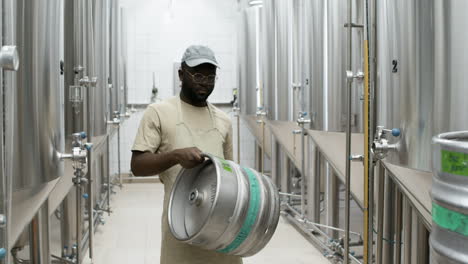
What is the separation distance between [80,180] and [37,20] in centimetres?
127

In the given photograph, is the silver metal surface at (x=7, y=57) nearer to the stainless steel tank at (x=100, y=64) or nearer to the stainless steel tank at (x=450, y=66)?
the stainless steel tank at (x=450, y=66)

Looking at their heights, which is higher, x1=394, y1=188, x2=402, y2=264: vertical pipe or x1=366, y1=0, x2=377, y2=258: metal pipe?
x1=366, y1=0, x2=377, y2=258: metal pipe

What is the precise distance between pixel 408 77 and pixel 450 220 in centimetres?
98

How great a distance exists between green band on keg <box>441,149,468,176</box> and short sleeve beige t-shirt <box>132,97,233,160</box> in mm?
1209

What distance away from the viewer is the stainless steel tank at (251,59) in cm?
588

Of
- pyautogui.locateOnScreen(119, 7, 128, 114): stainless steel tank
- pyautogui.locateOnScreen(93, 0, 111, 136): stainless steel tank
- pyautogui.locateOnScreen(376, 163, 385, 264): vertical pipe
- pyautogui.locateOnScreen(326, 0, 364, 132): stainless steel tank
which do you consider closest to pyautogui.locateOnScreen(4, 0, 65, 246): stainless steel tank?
pyautogui.locateOnScreen(376, 163, 385, 264): vertical pipe

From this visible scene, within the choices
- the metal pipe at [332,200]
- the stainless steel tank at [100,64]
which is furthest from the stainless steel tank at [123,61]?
the metal pipe at [332,200]

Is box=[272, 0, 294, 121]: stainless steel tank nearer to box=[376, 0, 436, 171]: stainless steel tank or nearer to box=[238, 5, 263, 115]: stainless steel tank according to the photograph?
box=[238, 5, 263, 115]: stainless steel tank

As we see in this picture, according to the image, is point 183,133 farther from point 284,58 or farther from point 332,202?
point 284,58

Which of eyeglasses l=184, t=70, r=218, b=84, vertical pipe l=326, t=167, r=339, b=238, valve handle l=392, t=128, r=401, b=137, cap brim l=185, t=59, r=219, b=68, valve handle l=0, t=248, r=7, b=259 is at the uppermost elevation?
cap brim l=185, t=59, r=219, b=68

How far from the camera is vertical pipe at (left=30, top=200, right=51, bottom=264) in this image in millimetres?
2217

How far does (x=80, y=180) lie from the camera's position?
2.77m

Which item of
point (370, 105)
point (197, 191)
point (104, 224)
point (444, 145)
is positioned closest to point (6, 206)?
point (197, 191)

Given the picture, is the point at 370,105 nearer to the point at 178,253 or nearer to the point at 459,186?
the point at 178,253
